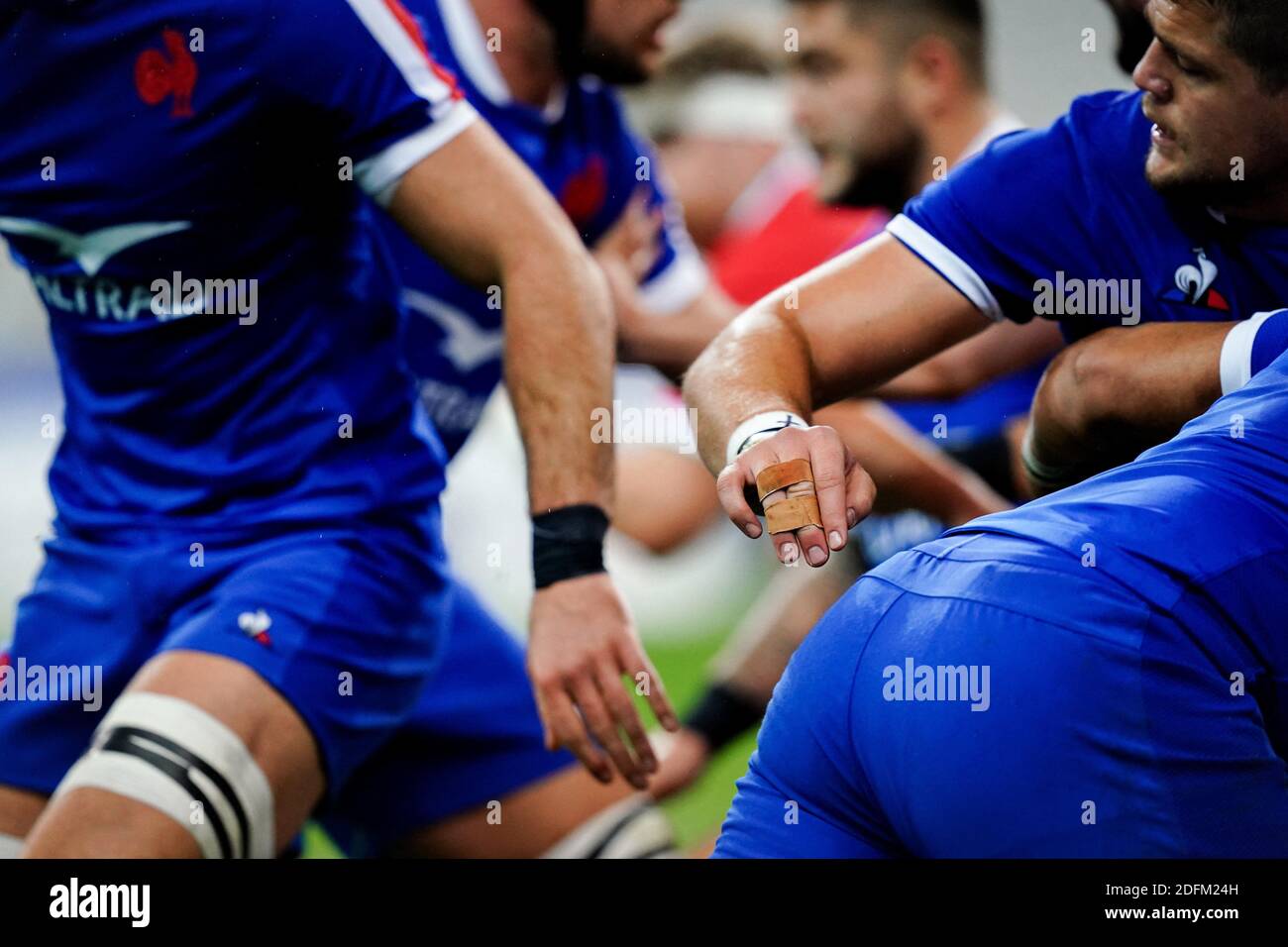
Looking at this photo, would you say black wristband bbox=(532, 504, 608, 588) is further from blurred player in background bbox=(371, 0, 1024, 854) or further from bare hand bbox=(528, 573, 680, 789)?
blurred player in background bbox=(371, 0, 1024, 854)

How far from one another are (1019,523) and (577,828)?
1239 mm

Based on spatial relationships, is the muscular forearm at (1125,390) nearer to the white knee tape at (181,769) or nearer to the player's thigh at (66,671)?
the white knee tape at (181,769)

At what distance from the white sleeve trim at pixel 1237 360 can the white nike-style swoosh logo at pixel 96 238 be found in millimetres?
1284

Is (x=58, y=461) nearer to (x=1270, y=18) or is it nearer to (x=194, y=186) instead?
(x=194, y=186)

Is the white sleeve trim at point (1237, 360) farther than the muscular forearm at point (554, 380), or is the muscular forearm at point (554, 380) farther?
the muscular forearm at point (554, 380)

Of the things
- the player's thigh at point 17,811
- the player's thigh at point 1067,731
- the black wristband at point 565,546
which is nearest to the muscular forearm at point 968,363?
the black wristband at point 565,546

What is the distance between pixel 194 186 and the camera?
213 cm

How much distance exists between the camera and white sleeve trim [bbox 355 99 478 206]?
2119 mm

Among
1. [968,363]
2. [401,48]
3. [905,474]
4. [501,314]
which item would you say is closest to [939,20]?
[968,363]

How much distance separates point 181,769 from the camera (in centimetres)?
196

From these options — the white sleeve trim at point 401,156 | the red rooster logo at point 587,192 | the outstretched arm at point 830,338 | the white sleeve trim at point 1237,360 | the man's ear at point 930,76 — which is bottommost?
the white sleeve trim at point 1237,360

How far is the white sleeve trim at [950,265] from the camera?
2012 millimetres

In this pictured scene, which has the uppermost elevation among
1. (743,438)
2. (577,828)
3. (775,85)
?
(775,85)
